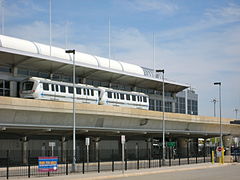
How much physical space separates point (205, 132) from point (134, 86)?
14.7 meters

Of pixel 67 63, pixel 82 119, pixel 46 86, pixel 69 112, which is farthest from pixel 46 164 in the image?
pixel 67 63

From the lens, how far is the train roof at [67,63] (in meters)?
52.7

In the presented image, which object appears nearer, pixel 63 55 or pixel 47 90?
pixel 47 90

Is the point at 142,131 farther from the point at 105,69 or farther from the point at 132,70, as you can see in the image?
the point at 132,70

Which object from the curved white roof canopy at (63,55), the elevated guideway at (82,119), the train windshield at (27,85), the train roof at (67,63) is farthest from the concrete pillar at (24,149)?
the curved white roof canopy at (63,55)

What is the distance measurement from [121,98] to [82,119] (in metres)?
14.1

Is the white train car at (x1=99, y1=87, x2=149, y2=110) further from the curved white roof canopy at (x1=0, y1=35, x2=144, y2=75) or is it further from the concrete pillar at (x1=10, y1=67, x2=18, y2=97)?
the concrete pillar at (x1=10, y1=67, x2=18, y2=97)

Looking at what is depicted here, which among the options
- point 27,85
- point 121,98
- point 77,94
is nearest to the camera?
point 27,85

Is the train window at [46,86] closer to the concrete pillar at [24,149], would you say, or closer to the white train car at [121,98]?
the concrete pillar at [24,149]

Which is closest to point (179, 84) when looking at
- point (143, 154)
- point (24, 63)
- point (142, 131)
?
point (143, 154)

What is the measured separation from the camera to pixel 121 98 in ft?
201

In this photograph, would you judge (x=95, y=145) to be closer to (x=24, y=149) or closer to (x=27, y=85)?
(x=24, y=149)

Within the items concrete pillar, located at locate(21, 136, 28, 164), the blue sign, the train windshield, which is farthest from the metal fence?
the train windshield

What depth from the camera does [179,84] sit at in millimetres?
84000
